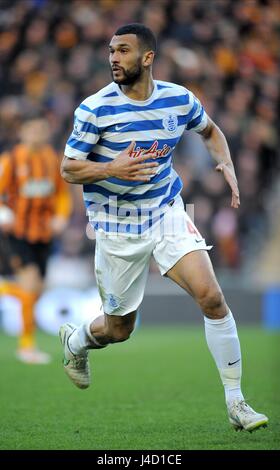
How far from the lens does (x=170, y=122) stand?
5.75 meters

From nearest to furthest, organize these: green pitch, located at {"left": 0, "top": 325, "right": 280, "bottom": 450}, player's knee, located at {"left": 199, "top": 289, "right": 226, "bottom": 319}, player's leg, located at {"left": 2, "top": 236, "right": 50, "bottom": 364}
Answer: green pitch, located at {"left": 0, "top": 325, "right": 280, "bottom": 450}, player's knee, located at {"left": 199, "top": 289, "right": 226, "bottom": 319}, player's leg, located at {"left": 2, "top": 236, "right": 50, "bottom": 364}

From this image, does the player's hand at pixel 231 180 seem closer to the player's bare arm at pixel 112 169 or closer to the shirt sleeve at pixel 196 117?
the shirt sleeve at pixel 196 117

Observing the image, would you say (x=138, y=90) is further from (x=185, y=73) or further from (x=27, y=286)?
(x=185, y=73)

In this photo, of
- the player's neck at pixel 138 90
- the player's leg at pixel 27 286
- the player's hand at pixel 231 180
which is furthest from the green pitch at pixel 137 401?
the player's neck at pixel 138 90

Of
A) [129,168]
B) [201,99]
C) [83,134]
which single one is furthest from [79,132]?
[201,99]

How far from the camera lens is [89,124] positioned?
216 inches

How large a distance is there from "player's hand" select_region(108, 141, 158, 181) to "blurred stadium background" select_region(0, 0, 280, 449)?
639 centimetres

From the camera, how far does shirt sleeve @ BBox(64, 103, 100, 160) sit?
548 cm

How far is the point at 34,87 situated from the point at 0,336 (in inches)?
138

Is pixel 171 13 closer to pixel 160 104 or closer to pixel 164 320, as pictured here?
pixel 164 320

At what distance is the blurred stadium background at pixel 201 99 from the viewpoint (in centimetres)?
1304

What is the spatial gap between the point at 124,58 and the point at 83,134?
0.50 m

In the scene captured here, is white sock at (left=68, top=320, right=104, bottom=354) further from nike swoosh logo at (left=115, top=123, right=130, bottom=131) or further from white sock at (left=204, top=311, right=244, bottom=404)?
nike swoosh logo at (left=115, top=123, right=130, bottom=131)

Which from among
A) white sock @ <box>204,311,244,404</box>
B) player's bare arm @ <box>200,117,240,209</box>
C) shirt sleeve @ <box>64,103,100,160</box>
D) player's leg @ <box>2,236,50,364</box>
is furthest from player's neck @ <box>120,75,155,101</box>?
player's leg @ <box>2,236,50,364</box>
